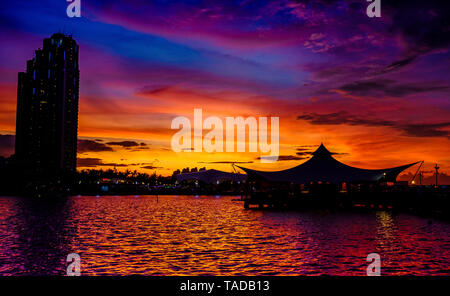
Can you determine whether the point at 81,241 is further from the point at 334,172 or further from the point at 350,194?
the point at 350,194

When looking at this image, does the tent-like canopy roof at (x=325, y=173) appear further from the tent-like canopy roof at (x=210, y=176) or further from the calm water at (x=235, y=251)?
the tent-like canopy roof at (x=210, y=176)

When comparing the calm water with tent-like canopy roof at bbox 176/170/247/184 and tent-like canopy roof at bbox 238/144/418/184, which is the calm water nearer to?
tent-like canopy roof at bbox 238/144/418/184

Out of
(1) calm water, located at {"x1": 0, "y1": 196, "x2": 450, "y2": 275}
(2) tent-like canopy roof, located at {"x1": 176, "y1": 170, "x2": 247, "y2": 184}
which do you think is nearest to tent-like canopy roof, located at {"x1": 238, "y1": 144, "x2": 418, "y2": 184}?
(1) calm water, located at {"x1": 0, "y1": 196, "x2": 450, "y2": 275}

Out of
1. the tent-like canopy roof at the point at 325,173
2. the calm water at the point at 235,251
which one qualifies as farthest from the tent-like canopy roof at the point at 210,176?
the calm water at the point at 235,251

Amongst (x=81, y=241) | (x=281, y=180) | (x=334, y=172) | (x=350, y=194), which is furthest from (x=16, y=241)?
(x=350, y=194)

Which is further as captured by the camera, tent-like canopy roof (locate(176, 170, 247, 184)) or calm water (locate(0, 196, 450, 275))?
tent-like canopy roof (locate(176, 170, 247, 184))

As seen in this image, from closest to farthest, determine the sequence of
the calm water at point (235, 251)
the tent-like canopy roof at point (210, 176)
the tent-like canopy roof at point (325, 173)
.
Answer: the calm water at point (235, 251) → the tent-like canopy roof at point (325, 173) → the tent-like canopy roof at point (210, 176)

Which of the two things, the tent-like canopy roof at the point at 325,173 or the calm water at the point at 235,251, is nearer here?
the calm water at the point at 235,251

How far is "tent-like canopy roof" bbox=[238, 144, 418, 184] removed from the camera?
5181cm

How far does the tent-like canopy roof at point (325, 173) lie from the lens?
51.8m

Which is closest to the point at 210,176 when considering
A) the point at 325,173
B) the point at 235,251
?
the point at 325,173

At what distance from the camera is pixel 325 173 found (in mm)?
52219
